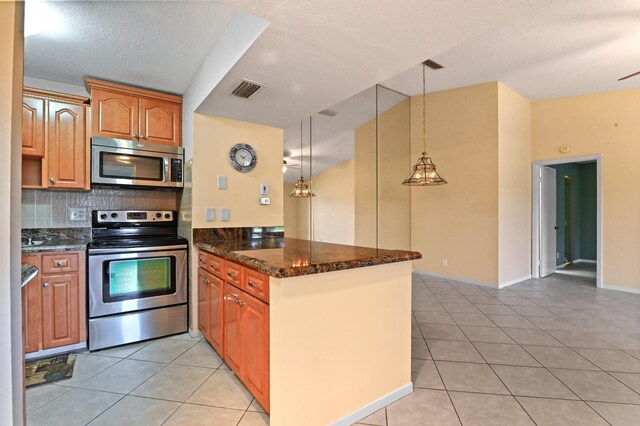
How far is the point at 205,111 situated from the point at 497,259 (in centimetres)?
433

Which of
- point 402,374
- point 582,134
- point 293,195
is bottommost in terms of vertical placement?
point 402,374

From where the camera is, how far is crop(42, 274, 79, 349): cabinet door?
2.39 m

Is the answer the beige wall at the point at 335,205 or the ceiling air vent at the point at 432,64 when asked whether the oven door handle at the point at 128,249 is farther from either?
the ceiling air vent at the point at 432,64

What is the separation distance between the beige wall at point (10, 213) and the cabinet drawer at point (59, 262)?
213 centimetres

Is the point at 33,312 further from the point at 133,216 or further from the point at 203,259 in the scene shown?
the point at 203,259

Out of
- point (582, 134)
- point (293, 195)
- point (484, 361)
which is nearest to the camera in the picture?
point (484, 361)

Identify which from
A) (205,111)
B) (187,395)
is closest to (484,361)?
(187,395)

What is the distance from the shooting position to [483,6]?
4.43 ft

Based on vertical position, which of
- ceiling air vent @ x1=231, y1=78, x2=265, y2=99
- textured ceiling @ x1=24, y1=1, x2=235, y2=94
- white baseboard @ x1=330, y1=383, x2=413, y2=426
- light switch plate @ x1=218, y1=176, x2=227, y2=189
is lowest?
white baseboard @ x1=330, y1=383, x2=413, y2=426

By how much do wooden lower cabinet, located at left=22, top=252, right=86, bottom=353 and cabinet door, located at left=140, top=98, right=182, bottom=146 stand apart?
1.29 meters

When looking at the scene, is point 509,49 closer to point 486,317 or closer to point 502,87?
point 502,87

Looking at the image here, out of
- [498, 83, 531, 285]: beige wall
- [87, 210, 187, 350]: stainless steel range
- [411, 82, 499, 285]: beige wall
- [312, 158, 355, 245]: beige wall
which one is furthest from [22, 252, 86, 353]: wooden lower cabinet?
[498, 83, 531, 285]: beige wall

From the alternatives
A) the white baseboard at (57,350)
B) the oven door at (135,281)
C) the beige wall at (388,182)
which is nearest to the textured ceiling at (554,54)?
the beige wall at (388,182)

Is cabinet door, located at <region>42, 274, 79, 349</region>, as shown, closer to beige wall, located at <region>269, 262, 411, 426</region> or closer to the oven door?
the oven door
